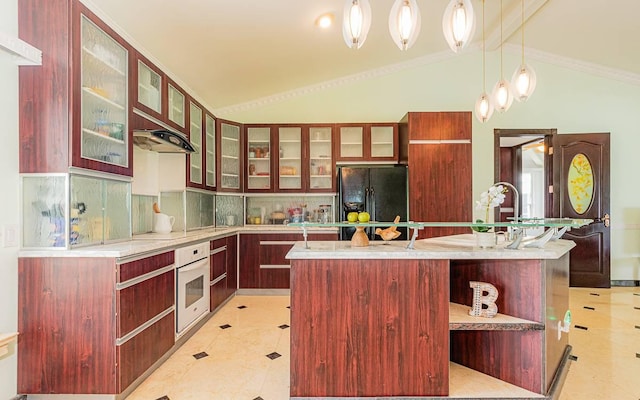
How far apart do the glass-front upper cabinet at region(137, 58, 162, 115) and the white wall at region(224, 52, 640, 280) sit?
7.46 feet

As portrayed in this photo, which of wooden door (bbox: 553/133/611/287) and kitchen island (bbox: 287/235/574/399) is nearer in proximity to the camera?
kitchen island (bbox: 287/235/574/399)

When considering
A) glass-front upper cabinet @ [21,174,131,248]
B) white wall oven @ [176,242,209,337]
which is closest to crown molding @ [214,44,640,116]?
white wall oven @ [176,242,209,337]

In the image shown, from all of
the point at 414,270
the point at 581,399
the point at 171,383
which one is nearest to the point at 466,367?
the point at 581,399

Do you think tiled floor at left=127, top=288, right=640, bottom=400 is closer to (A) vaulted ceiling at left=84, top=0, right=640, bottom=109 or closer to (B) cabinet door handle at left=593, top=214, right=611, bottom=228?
(B) cabinet door handle at left=593, top=214, right=611, bottom=228

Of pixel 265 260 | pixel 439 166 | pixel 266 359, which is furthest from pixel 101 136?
pixel 439 166

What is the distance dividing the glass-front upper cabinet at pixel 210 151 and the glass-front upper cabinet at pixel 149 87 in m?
1.13

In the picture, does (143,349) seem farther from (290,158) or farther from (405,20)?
A: (290,158)

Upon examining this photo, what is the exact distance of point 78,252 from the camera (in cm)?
212

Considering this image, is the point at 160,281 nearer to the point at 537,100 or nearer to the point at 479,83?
the point at 479,83

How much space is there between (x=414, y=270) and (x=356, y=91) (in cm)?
394

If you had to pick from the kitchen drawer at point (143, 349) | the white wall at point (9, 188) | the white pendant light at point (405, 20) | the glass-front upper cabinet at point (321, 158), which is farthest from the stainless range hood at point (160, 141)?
the glass-front upper cabinet at point (321, 158)

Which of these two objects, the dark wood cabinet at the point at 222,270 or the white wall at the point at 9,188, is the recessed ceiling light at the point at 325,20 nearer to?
the white wall at the point at 9,188

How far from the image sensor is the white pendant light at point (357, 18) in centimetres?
208

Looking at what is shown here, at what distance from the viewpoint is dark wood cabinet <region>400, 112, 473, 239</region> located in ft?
14.9
